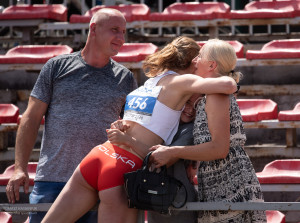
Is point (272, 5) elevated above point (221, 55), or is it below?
below

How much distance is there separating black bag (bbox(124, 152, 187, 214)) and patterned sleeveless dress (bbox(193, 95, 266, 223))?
0.18 m

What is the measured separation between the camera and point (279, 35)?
715 cm

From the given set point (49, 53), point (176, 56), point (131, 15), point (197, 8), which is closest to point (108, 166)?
point (176, 56)

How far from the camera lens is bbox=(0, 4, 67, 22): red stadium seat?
6.92 m

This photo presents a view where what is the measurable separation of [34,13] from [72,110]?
400 cm

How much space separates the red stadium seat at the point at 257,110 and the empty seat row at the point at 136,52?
554 mm

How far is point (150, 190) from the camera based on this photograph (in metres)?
2.56

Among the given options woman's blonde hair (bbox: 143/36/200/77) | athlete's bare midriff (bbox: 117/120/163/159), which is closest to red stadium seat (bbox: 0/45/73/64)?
woman's blonde hair (bbox: 143/36/200/77)

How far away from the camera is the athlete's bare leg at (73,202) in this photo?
272 cm

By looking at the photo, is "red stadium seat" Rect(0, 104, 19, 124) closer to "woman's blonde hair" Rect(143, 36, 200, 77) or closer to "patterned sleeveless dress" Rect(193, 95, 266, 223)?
"woman's blonde hair" Rect(143, 36, 200, 77)

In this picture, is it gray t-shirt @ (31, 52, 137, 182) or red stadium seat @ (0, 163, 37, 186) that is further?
red stadium seat @ (0, 163, 37, 186)

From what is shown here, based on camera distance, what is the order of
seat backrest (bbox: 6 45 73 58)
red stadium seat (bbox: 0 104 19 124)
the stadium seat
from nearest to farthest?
the stadium seat → red stadium seat (bbox: 0 104 19 124) → seat backrest (bbox: 6 45 73 58)

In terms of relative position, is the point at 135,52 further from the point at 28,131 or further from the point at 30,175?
the point at 28,131

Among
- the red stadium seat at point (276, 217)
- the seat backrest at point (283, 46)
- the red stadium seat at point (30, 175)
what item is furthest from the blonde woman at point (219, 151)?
the seat backrest at point (283, 46)
